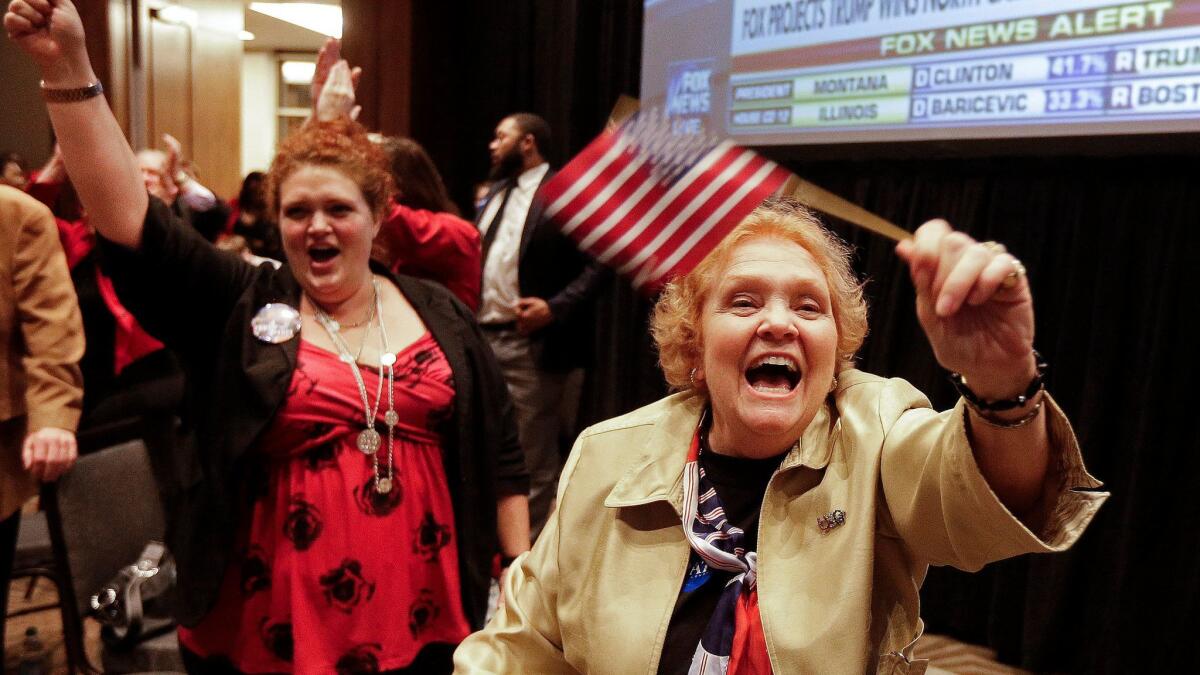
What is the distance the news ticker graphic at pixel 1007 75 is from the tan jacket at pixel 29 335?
2.61 meters

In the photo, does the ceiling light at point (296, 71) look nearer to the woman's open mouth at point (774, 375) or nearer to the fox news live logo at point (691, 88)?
the fox news live logo at point (691, 88)

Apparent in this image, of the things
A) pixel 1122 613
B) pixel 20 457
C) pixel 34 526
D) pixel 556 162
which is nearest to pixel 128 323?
pixel 34 526

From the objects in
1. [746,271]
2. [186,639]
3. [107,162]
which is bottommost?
[186,639]

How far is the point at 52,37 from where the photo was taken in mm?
1448

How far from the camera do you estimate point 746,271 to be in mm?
1392

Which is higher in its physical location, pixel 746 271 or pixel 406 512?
pixel 746 271

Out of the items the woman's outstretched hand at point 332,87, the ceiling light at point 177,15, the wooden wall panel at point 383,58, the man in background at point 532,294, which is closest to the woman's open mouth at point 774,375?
the woman's outstretched hand at point 332,87

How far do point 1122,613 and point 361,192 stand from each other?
2665 millimetres

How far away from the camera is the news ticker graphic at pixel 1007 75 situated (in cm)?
265

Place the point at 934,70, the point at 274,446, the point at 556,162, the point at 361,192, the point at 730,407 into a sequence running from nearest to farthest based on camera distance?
the point at 730,407
the point at 274,446
the point at 361,192
the point at 934,70
the point at 556,162

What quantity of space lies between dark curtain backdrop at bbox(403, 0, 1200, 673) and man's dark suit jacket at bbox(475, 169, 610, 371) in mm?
1066

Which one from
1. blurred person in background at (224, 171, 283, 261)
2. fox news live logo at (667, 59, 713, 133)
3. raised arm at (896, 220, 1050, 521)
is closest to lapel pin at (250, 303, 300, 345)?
raised arm at (896, 220, 1050, 521)

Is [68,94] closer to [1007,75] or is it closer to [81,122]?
[81,122]

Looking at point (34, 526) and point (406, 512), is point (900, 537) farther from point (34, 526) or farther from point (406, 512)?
point (34, 526)
